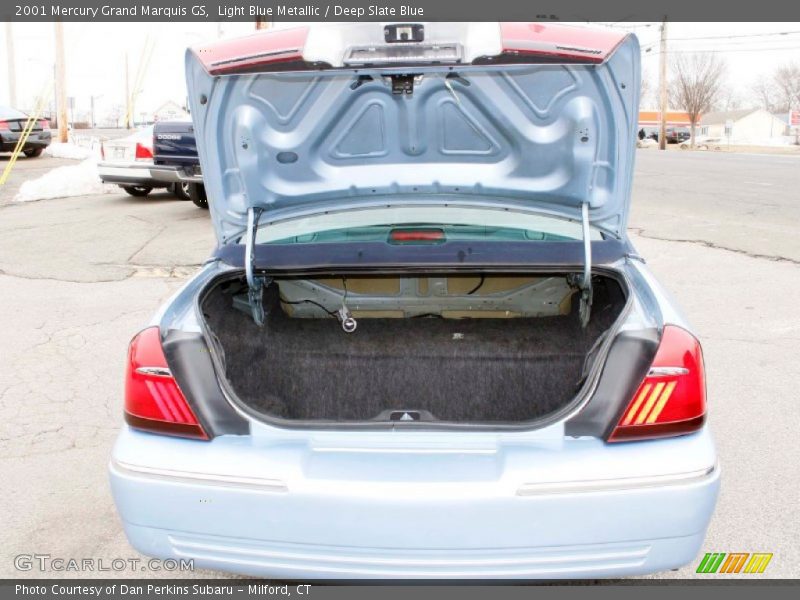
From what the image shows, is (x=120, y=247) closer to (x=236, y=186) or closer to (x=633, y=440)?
(x=236, y=186)

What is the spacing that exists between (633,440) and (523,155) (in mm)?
1154

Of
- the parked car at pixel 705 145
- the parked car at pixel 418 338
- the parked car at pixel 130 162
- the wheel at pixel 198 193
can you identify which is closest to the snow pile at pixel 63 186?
the parked car at pixel 130 162

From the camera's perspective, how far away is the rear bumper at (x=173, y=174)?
10.4 metres

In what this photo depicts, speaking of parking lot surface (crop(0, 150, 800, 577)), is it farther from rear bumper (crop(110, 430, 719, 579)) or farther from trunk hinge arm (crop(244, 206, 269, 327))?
trunk hinge arm (crop(244, 206, 269, 327))

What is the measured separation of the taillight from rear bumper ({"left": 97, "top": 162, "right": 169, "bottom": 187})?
10.1 m

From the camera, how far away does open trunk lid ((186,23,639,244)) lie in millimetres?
2346

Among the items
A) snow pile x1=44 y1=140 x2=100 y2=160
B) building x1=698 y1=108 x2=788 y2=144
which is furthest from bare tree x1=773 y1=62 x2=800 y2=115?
snow pile x1=44 y1=140 x2=100 y2=160

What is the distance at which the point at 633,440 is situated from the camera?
7.04 ft

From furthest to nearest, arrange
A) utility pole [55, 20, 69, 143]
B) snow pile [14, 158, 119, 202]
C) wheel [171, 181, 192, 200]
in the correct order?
1. utility pole [55, 20, 69, 143]
2. snow pile [14, 158, 119, 202]
3. wheel [171, 181, 192, 200]

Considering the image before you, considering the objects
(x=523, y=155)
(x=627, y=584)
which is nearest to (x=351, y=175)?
(x=523, y=155)

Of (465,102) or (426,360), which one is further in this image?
(426,360)

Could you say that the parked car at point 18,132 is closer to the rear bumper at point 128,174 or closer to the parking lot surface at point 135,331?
the rear bumper at point 128,174

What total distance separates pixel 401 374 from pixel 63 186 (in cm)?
1297
